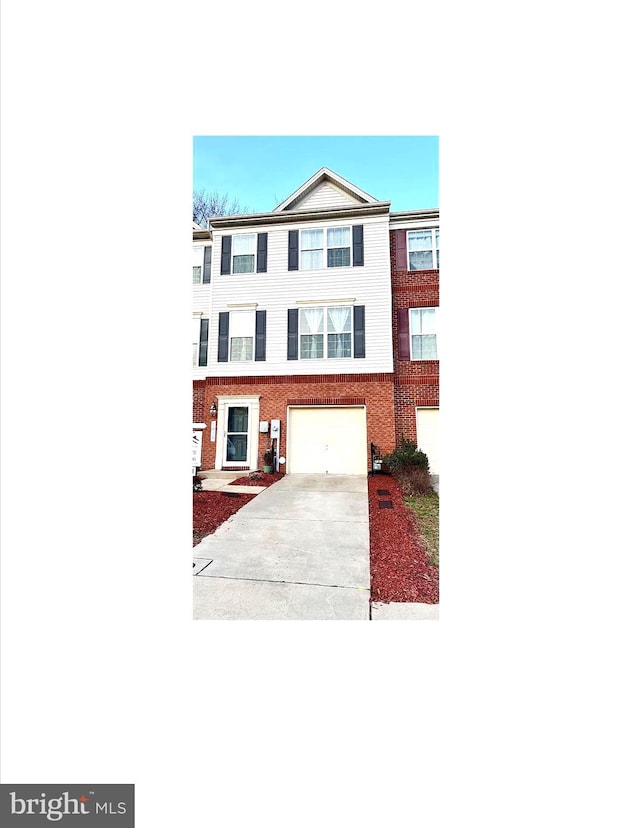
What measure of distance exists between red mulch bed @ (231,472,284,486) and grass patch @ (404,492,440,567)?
75.9 inches

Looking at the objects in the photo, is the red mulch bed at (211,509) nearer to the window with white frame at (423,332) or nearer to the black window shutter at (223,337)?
the black window shutter at (223,337)

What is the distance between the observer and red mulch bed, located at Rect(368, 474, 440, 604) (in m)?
1.91

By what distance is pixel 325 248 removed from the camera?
227 inches

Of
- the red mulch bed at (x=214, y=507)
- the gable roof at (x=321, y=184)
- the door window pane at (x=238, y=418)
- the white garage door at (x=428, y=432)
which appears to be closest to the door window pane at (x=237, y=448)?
the door window pane at (x=238, y=418)

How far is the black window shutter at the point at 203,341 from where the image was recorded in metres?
5.88

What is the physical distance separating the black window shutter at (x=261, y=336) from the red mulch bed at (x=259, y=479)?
2040 mm

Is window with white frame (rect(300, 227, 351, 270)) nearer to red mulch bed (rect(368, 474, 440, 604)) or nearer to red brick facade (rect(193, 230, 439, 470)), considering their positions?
red brick facade (rect(193, 230, 439, 470))

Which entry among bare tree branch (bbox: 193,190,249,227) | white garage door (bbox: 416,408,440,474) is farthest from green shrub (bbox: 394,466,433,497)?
bare tree branch (bbox: 193,190,249,227)

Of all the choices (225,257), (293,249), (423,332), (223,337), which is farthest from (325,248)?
(223,337)
